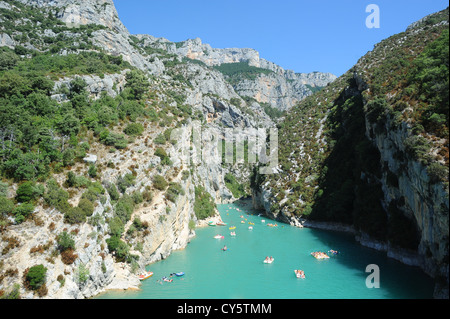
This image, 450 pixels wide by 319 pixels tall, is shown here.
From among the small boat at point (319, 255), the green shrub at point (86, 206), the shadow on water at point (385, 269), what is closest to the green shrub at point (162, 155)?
the green shrub at point (86, 206)

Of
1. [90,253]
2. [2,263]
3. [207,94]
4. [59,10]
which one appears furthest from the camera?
[207,94]

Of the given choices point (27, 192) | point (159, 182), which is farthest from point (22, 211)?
point (159, 182)

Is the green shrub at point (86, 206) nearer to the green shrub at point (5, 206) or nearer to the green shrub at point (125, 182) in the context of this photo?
the green shrub at point (5, 206)

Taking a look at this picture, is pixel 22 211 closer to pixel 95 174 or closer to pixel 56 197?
pixel 56 197

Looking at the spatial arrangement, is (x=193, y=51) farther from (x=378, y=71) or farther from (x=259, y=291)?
(x=259, y=291)
